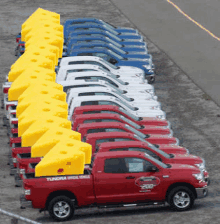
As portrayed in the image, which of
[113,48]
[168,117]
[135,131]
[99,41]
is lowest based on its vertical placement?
[168,117]

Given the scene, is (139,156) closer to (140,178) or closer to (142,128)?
(140,178)

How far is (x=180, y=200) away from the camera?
66.4ft

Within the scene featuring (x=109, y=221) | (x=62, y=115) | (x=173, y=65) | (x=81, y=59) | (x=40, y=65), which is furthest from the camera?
(x=173, y=65)

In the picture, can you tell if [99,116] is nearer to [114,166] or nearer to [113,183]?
[114,166]

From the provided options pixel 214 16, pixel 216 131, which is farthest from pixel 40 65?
pixel 214 16

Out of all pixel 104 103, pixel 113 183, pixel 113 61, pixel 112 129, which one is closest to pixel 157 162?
pixel 113 183

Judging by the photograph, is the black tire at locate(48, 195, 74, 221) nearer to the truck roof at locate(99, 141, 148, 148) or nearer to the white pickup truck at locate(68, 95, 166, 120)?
the truck roof at locate(99, 141, 148, 148)

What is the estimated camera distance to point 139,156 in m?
20.1

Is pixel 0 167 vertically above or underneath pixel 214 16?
underneath

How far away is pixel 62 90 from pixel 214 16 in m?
22.2

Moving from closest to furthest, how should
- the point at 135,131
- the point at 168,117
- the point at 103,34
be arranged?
the point at 135,131 → the point at 168,117 → the point at 103,34

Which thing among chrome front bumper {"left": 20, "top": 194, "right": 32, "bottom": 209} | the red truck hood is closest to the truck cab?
the red truck hood

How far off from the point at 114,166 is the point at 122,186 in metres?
0.57

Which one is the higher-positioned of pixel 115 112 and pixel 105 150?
pixel 115 112
